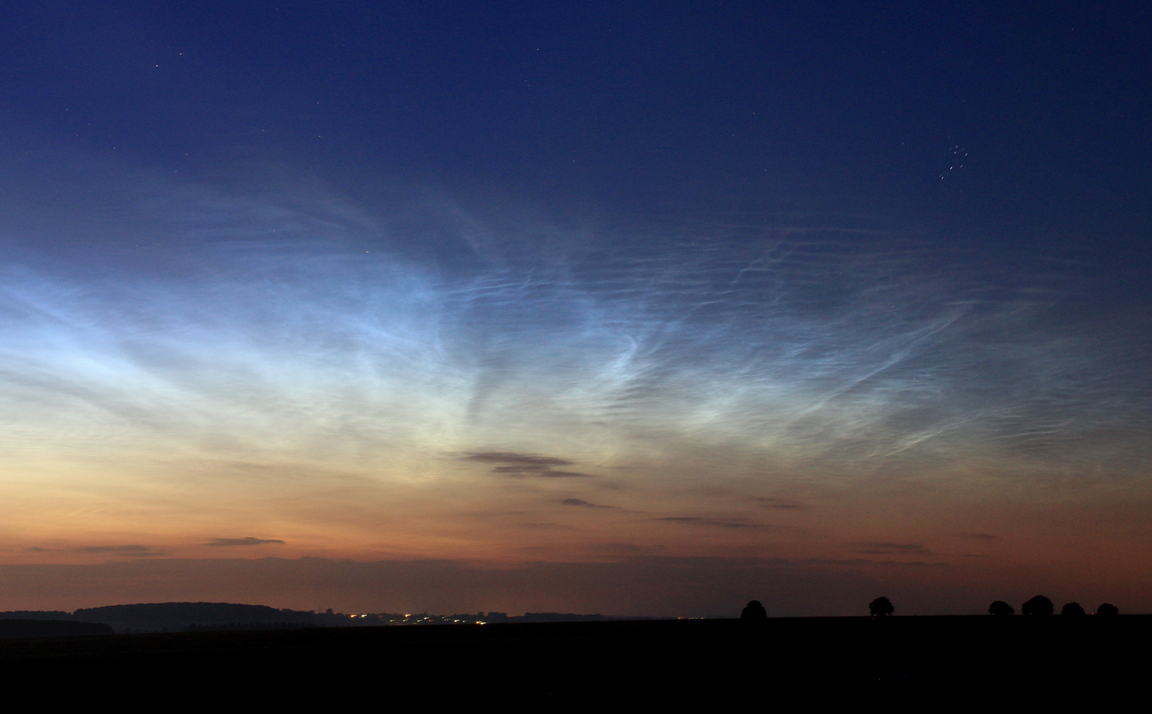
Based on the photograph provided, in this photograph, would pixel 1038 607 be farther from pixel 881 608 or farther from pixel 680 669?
pixel 680 669

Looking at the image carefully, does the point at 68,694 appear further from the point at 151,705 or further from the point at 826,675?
the point at 826,675

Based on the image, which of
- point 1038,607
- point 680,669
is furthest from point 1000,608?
point 680,669

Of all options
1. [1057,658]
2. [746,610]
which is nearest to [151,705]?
[1057,658]

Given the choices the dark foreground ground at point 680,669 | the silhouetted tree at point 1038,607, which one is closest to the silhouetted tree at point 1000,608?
the silhouetted tree at point 1038,607

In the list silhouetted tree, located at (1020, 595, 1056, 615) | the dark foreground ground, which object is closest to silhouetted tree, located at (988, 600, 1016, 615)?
silhouetted tree, located at (1020, 595, 1056, 615)

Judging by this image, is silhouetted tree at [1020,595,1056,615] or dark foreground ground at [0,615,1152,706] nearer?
dark foreground ground at [0,615,1152,706]

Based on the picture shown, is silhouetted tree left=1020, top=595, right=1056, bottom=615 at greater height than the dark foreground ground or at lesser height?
greater

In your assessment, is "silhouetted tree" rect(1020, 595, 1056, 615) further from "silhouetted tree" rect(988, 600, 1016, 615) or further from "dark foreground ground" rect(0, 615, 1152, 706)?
"dark foreground ground" rect(0, 615, 1152, 706)

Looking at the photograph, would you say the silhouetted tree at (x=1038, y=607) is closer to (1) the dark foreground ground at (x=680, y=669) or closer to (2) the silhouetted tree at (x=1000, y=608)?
(2) the silhouetted tree at (x=1000, y=608)
